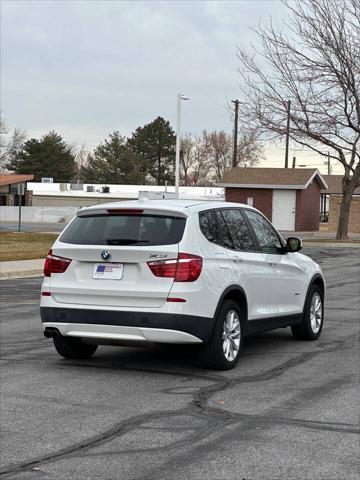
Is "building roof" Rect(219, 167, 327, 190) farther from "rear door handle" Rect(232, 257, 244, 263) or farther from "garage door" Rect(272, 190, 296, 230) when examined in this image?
"rear door handle" Rect(232, 257, 244, 263)

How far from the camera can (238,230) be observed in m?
8.55

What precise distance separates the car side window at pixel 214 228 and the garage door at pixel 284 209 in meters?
44.0

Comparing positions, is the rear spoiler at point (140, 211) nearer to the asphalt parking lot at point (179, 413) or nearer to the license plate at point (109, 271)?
the license plate at point (109, 271)

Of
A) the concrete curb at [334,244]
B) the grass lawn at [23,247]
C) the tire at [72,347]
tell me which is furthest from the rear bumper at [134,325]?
the concrete curb at [334,244]

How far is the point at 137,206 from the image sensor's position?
7762mm

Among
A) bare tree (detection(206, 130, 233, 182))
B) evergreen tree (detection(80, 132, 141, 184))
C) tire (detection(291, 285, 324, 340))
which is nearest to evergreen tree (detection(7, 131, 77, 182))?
evergreen tree (detection(80, 132, 141, 184))

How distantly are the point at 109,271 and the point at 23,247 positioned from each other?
22.1m

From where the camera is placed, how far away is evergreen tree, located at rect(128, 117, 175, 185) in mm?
104625

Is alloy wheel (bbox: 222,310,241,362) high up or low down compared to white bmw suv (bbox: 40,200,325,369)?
down

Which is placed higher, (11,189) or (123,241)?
(11,189)

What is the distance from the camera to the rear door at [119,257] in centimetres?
740

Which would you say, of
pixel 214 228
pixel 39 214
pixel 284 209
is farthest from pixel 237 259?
pixel 39 214

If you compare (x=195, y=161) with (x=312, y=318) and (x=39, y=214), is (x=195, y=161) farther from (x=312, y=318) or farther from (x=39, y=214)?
(x=312, y=318)

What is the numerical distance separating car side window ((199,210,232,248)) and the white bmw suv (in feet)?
0.04
